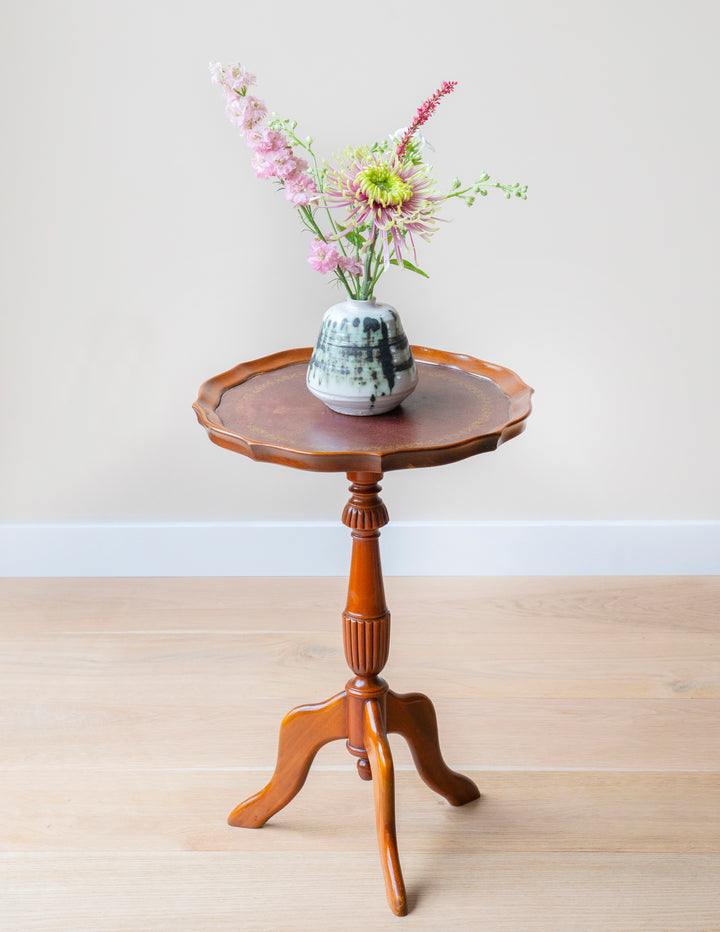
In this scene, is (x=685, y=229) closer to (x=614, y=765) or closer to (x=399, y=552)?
(x=399, y=552)

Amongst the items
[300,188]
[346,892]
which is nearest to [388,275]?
[300,188]

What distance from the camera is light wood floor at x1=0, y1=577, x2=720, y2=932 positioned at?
1460mm

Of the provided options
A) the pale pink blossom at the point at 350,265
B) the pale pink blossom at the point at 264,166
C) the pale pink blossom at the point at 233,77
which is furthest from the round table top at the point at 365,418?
the pale pink blossom at the point at 233,77

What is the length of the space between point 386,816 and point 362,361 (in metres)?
0.70

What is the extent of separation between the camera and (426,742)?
1602 mm

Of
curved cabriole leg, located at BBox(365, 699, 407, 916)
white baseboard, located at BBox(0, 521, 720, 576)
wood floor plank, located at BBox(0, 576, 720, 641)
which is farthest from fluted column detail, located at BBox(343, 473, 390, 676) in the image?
white baseboard, located at BBox(0, 521, 720, 576)

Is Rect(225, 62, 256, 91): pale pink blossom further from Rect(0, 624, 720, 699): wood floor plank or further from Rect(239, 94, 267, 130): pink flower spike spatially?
Rect(0, 624, 720, 699): wood floor plank

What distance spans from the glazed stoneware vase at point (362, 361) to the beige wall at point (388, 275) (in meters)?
0.89

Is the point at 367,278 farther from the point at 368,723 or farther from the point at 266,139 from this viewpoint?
the point at 368,723

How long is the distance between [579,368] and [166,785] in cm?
135

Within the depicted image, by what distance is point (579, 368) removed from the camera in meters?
2.32

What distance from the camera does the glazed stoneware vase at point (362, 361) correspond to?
1.37 metres

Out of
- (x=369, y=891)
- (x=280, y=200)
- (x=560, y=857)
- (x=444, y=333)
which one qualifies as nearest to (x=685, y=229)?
(x=444, y=333)

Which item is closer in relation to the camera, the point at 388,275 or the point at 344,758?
the point at 344,758
